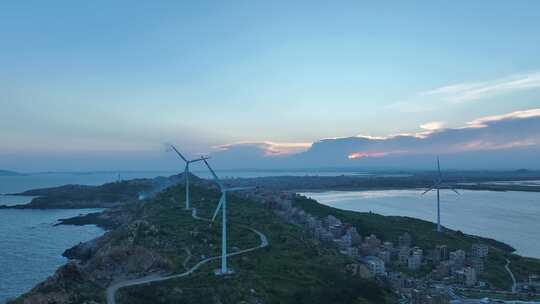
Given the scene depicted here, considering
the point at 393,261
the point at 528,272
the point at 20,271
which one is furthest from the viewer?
the point at 393,261

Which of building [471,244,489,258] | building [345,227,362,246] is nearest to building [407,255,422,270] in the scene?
building [471,244,489,258]

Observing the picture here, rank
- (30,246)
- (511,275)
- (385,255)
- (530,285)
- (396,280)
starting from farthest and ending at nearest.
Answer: (30,246)
(385,255)
(511,275)
(530,285)
(396,280)

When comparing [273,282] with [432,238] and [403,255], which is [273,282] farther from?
[432,238]

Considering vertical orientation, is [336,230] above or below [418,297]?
above

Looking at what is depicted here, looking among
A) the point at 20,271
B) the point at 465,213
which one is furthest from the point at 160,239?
the point at 465,213

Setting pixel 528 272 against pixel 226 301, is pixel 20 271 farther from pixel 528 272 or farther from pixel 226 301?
pixel 528 272

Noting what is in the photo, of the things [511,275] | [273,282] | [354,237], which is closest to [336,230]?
[354,237]

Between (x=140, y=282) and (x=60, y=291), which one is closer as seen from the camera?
(x=60, y=291)
